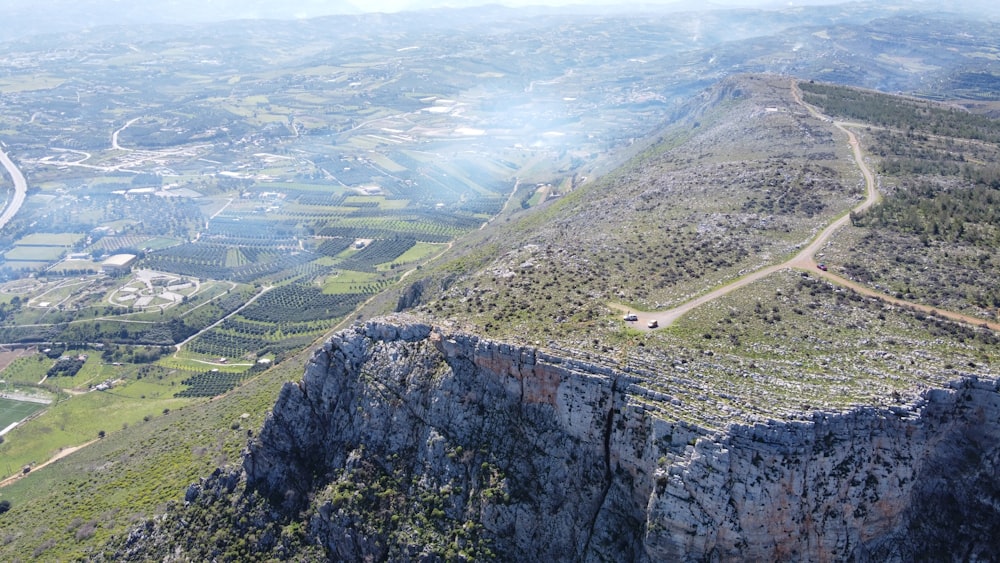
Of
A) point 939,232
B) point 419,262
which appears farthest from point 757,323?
point 419,262

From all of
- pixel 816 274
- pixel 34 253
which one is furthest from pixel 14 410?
pixel 816 274

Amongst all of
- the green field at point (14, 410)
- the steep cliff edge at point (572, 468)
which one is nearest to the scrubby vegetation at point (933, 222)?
the steep cliff edge at point (572, 468)

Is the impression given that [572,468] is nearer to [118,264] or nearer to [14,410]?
[14,410]

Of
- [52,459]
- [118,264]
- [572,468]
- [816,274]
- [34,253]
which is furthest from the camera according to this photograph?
[34,253]

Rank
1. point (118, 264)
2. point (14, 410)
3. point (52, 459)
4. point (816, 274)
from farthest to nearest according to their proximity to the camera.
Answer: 1. point (118, 264)
2. point (14, 410)
3. point (52, 459)
4. point (816, 274)

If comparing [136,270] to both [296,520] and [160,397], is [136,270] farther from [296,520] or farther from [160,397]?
[296,520]
